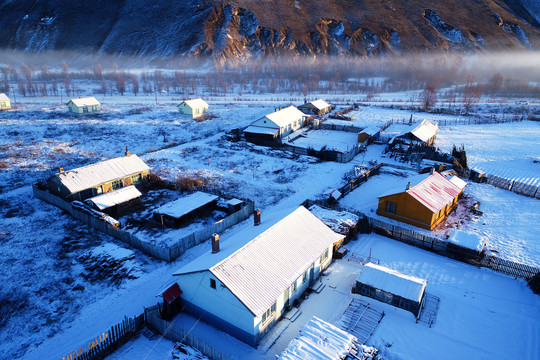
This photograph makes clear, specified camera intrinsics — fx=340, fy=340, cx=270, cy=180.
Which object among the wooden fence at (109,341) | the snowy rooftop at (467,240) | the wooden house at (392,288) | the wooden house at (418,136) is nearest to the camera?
Result: the wooden fence at (109,341)

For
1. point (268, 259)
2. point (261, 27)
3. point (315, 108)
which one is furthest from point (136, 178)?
point (261, 27)

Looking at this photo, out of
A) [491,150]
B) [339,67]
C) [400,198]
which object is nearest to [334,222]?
[400,198]

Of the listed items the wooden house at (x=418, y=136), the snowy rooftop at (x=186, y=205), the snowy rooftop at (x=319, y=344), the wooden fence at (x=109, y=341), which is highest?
the wooden house at (x=418, y=136)

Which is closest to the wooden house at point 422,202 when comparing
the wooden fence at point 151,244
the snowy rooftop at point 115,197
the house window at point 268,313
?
the wooden fence at point 151,244

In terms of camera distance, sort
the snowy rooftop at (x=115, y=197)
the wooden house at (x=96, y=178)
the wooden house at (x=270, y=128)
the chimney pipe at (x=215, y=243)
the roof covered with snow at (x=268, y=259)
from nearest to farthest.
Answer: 1. the roof covered with snow at (x=268, y=259)
2. the chimney pipe at (x=215, y=243)
3. the snowy rooftop at (x=115, y=197)
4. the wooden house at (x=96, y=178)
5. the wooden house at (x=270, y=128)

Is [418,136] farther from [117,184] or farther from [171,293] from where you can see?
[171,293]

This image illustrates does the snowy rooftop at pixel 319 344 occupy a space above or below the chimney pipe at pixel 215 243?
below

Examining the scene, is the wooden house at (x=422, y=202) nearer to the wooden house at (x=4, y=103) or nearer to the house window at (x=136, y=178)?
the house window at (x=136, y=178)

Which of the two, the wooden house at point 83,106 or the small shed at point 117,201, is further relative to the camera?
the wooden house at point 83,106

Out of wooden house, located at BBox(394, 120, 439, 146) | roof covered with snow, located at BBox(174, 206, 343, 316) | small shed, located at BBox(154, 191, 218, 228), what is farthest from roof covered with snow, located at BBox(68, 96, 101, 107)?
roof covered with snow, located at BBox(174, 206, 343, 316)
